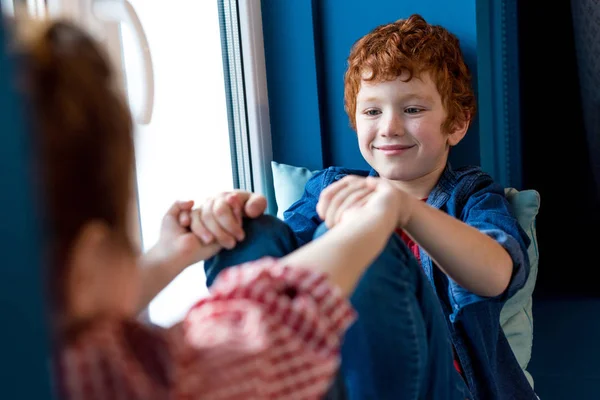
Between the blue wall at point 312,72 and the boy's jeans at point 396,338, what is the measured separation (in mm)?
881

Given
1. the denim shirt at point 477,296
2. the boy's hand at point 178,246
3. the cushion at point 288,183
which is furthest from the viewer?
the cushion at point 288,183

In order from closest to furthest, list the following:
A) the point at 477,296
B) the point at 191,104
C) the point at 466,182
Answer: the point at 477,296 → the point at 466,182 → the point at 191,104

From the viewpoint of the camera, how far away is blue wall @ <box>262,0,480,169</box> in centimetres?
182

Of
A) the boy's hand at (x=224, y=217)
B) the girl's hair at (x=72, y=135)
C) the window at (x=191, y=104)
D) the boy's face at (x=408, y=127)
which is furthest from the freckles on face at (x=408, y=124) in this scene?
the girl's hair at (x=72, y=135)

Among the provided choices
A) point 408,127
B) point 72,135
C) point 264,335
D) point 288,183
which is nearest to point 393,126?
point 408,127

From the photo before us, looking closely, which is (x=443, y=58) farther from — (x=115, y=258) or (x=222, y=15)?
(x=115, y=258)

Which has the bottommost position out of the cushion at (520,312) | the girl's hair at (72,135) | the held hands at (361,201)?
the cushion at (520,312)

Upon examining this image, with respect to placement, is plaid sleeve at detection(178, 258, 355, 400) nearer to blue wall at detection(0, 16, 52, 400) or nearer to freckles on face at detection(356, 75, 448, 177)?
blue wall at detection(0, 16, 52, 400)

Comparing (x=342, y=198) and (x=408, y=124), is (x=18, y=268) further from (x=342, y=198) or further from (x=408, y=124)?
(x=408, y=124)

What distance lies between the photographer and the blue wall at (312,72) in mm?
1820

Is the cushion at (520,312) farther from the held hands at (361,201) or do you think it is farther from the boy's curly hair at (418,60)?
the held hands at (361,201)

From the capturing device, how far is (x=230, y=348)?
0.62m

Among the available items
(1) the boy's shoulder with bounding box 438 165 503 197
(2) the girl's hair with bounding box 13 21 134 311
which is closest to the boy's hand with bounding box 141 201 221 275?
(2) the girl's hair with bounding box 13 21 134 311

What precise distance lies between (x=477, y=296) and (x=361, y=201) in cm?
39
